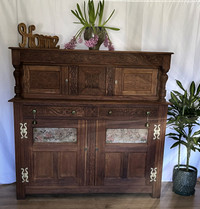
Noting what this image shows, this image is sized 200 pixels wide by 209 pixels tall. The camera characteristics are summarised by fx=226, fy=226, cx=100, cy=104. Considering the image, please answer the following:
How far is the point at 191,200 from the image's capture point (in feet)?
9.25

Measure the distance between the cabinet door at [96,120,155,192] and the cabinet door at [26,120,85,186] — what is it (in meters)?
0.25

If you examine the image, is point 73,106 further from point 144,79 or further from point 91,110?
point 144,79

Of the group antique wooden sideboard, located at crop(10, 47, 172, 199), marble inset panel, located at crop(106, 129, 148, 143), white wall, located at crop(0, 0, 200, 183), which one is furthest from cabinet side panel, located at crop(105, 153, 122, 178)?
white wall, located at crop(0, 0, 200, 183)

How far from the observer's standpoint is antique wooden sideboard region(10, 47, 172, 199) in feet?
8.30

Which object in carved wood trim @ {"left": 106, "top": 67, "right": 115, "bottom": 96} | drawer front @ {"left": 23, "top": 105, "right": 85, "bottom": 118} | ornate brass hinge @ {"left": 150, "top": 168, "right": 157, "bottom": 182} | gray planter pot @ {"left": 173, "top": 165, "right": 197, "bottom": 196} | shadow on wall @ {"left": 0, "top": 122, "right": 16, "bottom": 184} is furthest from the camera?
shadow on wall @ {"left": 0, "top": 122, "right": 16, "bottom": 184}

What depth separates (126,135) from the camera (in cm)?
264

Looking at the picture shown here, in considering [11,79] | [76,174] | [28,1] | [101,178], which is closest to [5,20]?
[28,1]

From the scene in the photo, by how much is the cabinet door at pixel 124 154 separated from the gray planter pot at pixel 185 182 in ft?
1.50

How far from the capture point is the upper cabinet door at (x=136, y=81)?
2639 mm

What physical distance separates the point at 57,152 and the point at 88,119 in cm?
53

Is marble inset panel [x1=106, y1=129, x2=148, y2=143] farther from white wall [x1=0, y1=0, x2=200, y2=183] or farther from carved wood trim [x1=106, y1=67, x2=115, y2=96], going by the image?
white wall [x1=0, y1=0, x2=200, y2=183]

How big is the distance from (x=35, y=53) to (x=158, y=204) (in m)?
2.26

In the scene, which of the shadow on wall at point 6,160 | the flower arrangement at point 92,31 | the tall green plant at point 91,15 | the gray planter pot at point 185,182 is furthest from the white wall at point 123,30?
the gray planter pot at point 185,182

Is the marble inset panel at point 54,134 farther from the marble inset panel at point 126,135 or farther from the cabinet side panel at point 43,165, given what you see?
the marble inset panel at point 126,135
